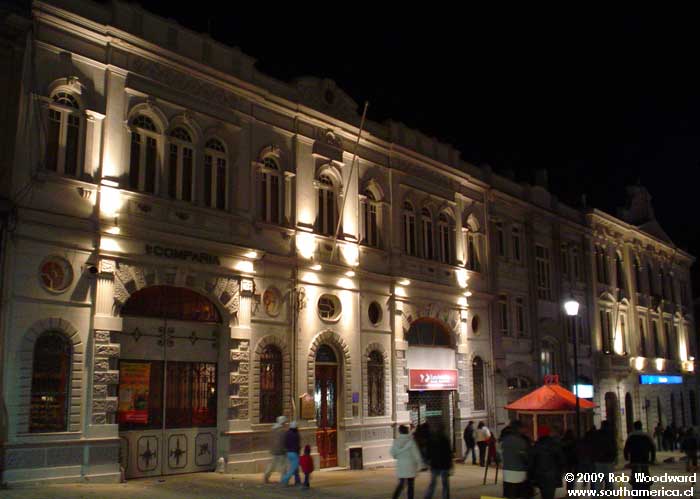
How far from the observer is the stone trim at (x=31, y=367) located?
16531mm

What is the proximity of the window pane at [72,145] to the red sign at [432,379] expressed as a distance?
46.8ft

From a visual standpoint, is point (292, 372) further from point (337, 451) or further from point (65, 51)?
point (65, 51)

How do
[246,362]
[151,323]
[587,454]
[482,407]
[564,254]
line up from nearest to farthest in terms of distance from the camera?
[587,454] → [151,323] → [246,362] → [482,407] → [564,254]

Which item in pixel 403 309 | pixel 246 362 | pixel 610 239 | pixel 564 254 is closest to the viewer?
pixel 246 362

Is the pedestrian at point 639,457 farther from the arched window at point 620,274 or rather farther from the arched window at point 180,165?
the arched window at point 620,274

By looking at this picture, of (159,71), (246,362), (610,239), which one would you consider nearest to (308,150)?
(159,71)

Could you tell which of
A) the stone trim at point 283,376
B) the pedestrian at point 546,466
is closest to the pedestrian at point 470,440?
the stone trim at point 283,376

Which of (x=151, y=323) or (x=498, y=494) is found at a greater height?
(x=151, y=323)

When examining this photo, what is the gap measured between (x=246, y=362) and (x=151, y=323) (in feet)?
10.2

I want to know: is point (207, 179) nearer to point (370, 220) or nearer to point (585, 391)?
point (370, 220)

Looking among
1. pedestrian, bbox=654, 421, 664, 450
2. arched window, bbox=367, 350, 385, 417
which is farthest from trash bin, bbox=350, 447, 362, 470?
pedestrian, bbox=654, 421, 664, 450

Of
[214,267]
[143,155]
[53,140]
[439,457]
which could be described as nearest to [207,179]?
[143,155]

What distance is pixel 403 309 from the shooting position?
27.8 m

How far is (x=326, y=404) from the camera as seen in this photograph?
965 inches
